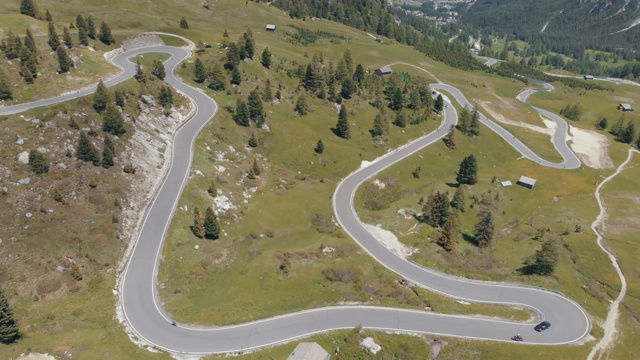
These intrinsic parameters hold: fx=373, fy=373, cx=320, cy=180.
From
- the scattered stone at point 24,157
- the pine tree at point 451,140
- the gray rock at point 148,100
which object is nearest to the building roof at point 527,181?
the pine tree at point 451,140

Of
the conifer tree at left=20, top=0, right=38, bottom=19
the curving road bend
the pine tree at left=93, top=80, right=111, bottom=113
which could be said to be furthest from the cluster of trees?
the conifer tree at left=20, top=0, right=38, bottom=19

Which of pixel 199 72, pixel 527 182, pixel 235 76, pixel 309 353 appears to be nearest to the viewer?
pixel 309 353

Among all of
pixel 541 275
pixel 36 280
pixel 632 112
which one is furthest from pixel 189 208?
pixel 632 112

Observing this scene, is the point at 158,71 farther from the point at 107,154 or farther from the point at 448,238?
the point at 448,238

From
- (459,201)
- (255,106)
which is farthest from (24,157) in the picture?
(459,201)

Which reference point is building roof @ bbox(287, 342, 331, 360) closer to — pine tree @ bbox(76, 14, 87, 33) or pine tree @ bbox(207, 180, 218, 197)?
pine tree @ bbox(207, 180, 218, 197)
